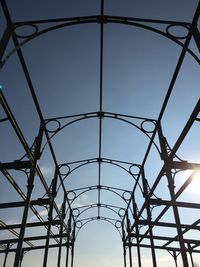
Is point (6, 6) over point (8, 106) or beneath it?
over

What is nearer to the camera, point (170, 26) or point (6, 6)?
point (6, 6)

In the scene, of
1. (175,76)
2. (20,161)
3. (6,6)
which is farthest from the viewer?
(20,161)

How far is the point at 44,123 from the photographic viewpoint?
10.4 meters

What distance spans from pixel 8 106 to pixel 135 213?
44.3ft

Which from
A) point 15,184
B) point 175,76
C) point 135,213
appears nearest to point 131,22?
point 175,76

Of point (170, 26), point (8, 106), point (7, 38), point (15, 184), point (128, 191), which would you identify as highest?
point (128, 191)

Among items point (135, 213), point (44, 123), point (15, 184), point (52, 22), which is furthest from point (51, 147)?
point (135, 213)

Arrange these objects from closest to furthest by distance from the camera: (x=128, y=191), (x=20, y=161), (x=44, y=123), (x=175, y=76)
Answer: (x=175, y=76) < (x=20, y=161) < (x=44, y=123) < (x=128, y=191)

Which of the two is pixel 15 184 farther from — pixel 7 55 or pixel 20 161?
pixel 7 55

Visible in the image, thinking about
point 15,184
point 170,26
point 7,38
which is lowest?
point 15,184

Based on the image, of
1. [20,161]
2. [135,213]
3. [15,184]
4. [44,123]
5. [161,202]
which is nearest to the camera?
[20,161]

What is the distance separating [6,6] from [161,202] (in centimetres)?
1007

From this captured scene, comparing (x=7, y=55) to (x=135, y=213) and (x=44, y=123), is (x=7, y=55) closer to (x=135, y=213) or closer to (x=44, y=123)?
(x=44, y=123)

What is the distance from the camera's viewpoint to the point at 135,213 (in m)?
17.8
